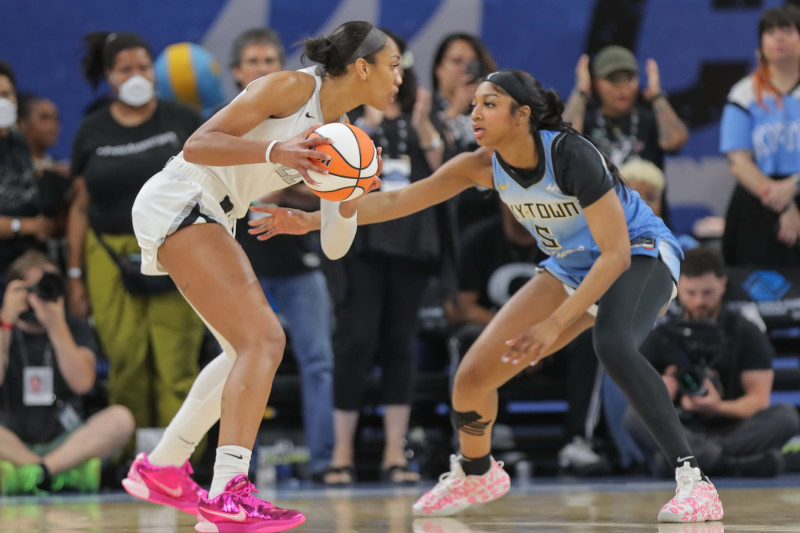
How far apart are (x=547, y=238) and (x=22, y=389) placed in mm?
3255

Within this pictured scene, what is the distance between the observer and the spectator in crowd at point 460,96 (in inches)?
271

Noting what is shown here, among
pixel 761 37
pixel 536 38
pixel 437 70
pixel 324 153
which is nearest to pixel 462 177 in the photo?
pixel 324 153

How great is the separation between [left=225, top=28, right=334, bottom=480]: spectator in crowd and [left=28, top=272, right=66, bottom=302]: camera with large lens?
1.01m

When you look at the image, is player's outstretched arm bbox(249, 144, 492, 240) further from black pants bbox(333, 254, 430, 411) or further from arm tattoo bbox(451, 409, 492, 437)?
black pants bbox(333, 254, 430, 411)

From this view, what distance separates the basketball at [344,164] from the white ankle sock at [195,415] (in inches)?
31.2

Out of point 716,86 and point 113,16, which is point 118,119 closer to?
point 113,16

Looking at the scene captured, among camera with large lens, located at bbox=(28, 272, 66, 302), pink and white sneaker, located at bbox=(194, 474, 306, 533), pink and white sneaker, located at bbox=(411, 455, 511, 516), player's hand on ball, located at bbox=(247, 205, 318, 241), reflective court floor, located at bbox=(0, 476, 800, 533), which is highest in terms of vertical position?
player's hand on ball, located at bbox=(247, 205, 318, 241)

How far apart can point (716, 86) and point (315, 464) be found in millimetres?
3983

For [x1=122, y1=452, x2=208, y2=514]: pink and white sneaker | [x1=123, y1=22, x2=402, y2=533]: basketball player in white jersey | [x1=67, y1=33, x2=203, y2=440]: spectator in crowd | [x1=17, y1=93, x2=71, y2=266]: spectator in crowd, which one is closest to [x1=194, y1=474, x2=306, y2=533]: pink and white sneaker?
[x1=123, y1=22, x2=402, y2=533]: basketball player in white jersey

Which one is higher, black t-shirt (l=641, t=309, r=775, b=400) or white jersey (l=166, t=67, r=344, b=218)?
white jersey (l=166, t=67, r=344, b=218)

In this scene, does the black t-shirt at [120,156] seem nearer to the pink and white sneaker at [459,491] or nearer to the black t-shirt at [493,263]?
the black t-shirt at [493,263]

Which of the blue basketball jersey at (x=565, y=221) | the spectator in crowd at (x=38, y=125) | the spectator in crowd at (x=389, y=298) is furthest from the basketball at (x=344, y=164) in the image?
the spectator in crowd at (x=38, y=125)

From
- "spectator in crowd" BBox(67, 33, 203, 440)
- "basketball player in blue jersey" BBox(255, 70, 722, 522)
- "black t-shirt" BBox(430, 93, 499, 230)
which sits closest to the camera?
"basketball player in blue jersey" BBox(255, 70, 722, 522)

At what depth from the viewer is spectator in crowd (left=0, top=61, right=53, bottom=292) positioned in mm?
6785
